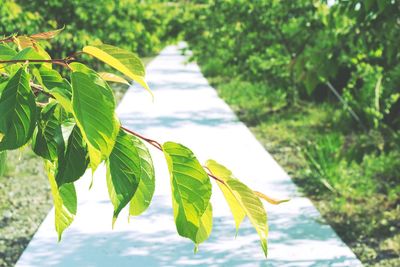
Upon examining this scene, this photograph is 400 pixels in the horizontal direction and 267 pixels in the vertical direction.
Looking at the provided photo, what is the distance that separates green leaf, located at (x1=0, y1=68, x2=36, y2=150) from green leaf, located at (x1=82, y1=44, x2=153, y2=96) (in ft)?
0.38

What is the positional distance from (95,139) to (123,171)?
0.34 feet

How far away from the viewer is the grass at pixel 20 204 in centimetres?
503

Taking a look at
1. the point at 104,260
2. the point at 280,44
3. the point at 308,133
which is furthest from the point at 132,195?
the point at 280,44

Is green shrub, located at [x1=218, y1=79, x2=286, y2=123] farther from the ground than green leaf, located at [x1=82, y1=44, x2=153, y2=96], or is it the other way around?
green leaf, located at [x1=82, y1=44, x2=153, y2=96]

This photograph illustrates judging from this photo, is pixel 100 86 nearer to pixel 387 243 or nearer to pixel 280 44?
pixel 387 243

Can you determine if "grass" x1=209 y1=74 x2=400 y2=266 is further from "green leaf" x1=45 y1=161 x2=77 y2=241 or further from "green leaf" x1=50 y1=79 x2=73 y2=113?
"green leaf" x1=50 y1=79 x2=73 y2=113

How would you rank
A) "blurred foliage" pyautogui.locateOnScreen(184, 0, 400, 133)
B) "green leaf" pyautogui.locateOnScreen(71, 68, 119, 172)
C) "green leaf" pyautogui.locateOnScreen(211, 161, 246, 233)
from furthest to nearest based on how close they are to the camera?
"blurred foliage" pyautogui.locateOnScreen(184, 0, 400, 133)
"green leaf" pyautogui.locateOnScreen(211, 161, 246, 233)
"green leaf" pyautogui.locateOnScreen(71, 68, 119, 172)

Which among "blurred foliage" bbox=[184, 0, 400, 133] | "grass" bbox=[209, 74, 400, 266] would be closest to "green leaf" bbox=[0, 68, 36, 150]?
"grass" bbox=[209, 74, 400, 266]

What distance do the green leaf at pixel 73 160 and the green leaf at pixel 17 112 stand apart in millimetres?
68

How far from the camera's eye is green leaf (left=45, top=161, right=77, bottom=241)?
50.9 inches

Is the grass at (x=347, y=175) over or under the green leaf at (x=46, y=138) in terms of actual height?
under

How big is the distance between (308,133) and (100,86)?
8.50 m

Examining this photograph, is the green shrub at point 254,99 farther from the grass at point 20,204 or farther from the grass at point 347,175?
the grass at point 20,204

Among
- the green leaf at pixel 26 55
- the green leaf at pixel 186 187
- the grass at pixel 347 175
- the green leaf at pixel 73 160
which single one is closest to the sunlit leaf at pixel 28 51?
the green leaf at pixel 26 55
